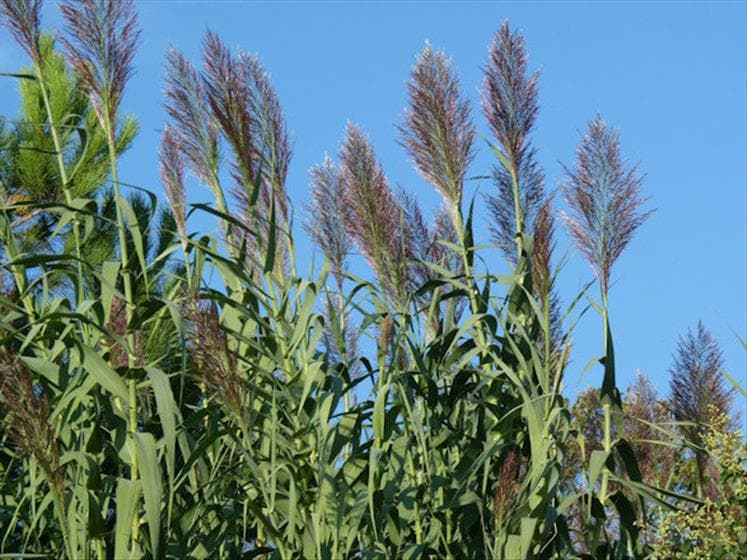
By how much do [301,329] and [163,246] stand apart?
0.58 meters

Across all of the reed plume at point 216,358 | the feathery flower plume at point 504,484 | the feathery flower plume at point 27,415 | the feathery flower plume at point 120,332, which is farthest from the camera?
the feathery flower plume at point 120,332

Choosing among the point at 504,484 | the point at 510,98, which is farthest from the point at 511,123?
the point at 504,484

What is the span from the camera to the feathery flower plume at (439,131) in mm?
4277

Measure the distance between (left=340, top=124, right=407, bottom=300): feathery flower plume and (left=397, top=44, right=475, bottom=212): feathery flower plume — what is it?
0.18m

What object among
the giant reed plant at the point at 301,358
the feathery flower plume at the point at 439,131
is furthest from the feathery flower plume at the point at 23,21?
the feathery flower plume at the point at 439,131

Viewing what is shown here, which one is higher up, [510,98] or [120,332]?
[510,98]

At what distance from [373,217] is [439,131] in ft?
1.42

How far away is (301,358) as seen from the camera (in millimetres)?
3479

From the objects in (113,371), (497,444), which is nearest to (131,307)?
(113,371)

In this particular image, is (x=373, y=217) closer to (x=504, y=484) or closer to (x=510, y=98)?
(x=510, y=98)

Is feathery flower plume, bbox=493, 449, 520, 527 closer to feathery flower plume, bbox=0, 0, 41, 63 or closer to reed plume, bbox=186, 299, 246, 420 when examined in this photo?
reed plume, bbox=186, 299, 246, 420

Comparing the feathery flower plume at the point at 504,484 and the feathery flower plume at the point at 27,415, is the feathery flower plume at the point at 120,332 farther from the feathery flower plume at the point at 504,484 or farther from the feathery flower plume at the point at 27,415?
the feathery flower plume at the point at 504,484

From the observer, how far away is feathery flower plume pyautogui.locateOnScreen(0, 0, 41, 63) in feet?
12.5

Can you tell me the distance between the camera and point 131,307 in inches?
128
